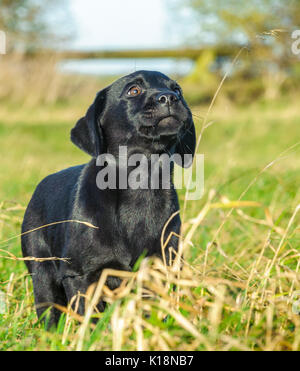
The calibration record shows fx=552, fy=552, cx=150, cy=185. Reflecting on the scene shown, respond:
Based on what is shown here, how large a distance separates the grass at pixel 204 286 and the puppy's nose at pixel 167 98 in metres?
0.31

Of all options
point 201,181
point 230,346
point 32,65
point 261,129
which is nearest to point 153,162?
Answer: point 230,346

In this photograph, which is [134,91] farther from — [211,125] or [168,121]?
[211,125]

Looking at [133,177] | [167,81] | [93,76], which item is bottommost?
[133,177]

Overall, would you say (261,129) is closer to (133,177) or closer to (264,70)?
(264,70)

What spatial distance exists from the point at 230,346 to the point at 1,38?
1242cm

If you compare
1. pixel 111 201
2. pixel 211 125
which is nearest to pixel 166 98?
pixel 111 201

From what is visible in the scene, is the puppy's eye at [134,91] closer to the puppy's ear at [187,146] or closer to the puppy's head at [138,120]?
the puppy's head at [138,120]

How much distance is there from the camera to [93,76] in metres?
14.2

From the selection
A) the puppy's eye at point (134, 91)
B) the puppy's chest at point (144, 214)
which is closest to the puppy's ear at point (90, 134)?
the puppy's eye at point (134, 91)

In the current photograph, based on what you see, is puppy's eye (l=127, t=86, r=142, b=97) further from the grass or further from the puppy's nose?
the grass

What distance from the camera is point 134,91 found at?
302cm

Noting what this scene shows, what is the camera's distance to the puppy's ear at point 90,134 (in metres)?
2.88

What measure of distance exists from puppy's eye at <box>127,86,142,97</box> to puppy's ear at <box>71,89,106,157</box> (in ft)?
0.59

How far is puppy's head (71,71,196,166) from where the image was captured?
2816 mm
